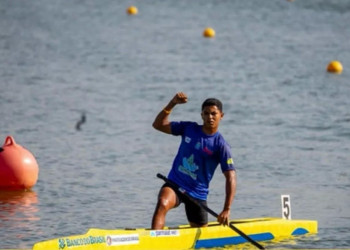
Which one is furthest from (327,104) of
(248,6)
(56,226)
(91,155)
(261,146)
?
(248,6)

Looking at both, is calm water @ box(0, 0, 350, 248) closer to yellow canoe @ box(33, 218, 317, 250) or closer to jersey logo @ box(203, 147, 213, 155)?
yellow canoe @ box(33, 218, 317, 250)

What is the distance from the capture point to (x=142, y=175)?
19.9 meters

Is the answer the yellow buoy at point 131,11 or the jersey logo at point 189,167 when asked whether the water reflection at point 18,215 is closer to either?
the jersey logo at point 189,167

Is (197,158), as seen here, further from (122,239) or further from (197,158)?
(122,239)

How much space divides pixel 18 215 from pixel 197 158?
4125mm

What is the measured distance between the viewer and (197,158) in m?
Result: 13.7

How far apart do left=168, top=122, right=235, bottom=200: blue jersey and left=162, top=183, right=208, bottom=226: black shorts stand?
0.10m

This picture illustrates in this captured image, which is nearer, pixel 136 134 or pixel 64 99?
pixel 136 134

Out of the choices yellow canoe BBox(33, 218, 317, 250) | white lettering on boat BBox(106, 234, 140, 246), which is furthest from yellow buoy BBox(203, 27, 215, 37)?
white lettering on boat BBox(106, 234, 140, 246)

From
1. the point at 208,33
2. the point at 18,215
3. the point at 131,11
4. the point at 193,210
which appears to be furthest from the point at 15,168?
the point at 131,11

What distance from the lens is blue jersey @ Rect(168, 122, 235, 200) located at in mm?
13664

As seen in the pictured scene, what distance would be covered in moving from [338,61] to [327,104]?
24.2ft

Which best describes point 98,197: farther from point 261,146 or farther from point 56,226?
point 261,146

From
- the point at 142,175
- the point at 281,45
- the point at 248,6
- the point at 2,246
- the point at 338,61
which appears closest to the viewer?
the point at 2,246
